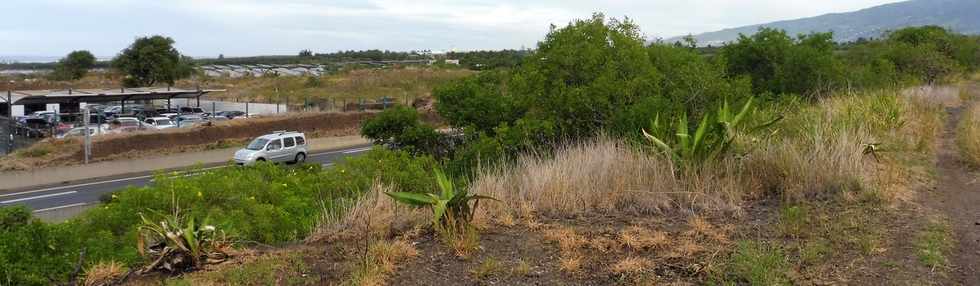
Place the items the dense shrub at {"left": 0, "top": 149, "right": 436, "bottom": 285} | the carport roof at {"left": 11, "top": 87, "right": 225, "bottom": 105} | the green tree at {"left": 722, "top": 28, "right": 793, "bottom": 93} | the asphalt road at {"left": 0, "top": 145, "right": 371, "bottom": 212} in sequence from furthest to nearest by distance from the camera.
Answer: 1. the carport roof at {"left": 11, "top": 87, "right": 225, "bottom": 105}
2. the asphalt road at {"left": 0, "top": 145, "right": 371, "bottom": 212}
3. the green tree at {"left": 722, "top": 28, "right": 793, "bottom": 93}
4. the dense shrub at {"left": 0, "top": 149, "right": 436, "bottom": 285}

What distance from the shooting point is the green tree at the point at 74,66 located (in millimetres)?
98250

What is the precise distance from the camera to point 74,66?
99.8 metres

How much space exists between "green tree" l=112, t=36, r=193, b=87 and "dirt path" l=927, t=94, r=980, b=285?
73552 mm

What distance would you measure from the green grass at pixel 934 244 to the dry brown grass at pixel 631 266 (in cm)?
164

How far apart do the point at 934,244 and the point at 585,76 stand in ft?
34.5

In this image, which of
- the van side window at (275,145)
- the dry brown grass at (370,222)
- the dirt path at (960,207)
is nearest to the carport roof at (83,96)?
the van side window at (275,145)

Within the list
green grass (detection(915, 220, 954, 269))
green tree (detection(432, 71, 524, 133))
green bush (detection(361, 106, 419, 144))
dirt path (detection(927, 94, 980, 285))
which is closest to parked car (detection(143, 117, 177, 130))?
green bush (detection(361, 106, 419, 144))

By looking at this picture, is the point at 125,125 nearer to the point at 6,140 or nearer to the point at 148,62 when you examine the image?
the point at 6,140

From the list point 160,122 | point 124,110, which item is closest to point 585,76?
point 160,122

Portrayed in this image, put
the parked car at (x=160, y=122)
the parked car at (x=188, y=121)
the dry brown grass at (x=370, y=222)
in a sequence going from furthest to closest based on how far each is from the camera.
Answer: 1. the parked car at (x=160, y=122)
2. the parked car at (x=188, y=121)
3. the dry brown grass at (x=370, y=222)

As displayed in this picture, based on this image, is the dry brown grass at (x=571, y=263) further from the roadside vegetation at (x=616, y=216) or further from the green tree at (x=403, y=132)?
the green tree at (x=403, y=132)

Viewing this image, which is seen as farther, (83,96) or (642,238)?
(83,96)

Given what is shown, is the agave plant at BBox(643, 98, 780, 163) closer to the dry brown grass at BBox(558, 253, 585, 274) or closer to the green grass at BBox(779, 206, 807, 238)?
the green grass at BBox(779, 206, 807, 238)

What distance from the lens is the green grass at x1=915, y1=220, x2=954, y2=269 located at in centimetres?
481
